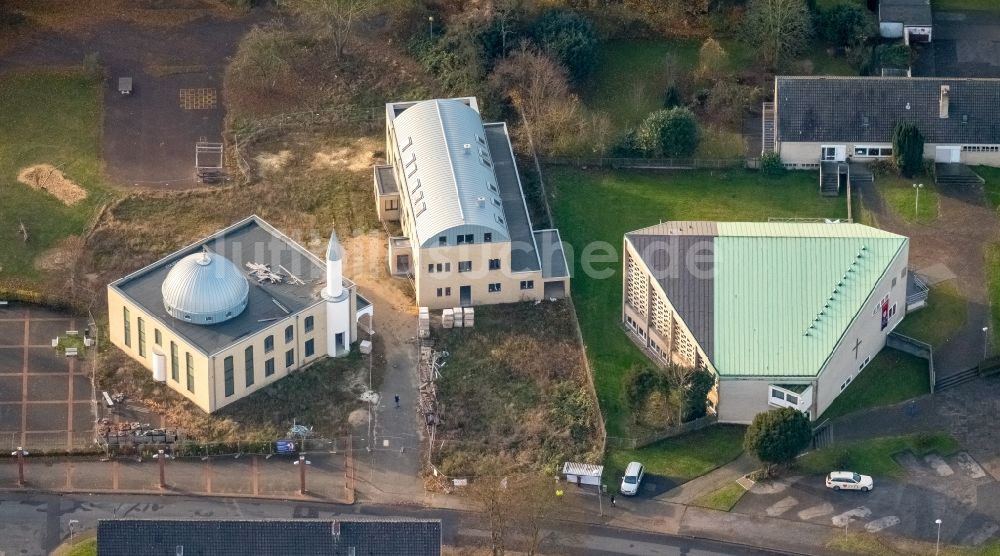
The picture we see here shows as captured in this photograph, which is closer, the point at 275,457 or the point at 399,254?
the point at 275,457

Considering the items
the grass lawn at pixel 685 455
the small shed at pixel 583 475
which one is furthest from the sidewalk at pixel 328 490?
the grass lawn at pixel 685 455

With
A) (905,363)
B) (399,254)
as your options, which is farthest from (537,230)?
(905,363)

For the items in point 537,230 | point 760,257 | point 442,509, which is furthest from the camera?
point 537,230

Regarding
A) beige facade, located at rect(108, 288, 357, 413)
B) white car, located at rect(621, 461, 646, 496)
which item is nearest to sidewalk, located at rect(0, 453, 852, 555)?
white car, located at rect(621, 461, 646, 496)

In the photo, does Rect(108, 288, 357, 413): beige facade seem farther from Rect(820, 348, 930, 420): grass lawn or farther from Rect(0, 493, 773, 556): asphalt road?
Rect(820, 348, 930, 420): grass lawn

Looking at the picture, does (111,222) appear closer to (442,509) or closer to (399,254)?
(399,254)

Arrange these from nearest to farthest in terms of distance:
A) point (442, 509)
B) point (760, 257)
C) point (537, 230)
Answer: point (442, 509), point (760, 257), point (537, 230)
